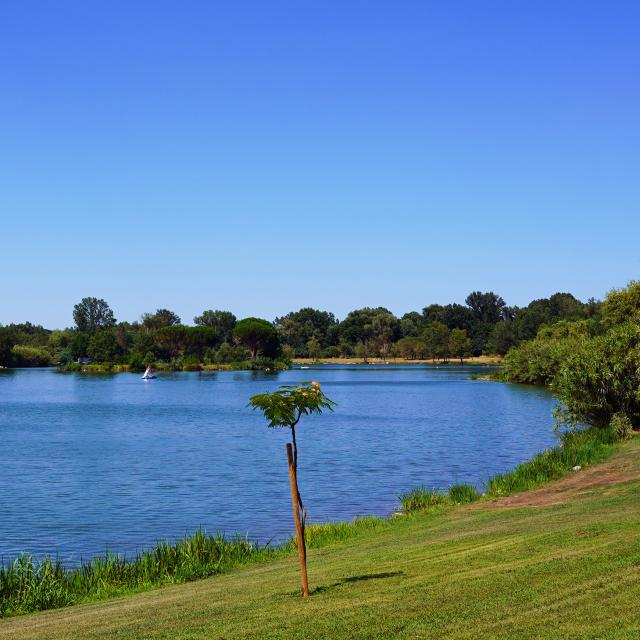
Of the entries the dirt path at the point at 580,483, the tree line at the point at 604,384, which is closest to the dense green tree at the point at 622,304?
the tree line at the point at 604,384

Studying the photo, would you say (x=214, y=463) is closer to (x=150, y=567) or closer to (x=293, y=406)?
(x=150, y=567)

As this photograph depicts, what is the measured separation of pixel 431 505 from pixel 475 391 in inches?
3929

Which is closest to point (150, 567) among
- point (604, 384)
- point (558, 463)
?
point (558, 463)

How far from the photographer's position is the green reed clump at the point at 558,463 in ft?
110

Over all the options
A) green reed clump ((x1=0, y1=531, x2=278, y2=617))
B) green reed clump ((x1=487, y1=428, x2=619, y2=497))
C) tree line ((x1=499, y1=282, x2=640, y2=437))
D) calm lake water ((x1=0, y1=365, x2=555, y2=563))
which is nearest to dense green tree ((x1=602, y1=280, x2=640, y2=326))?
calm lake water ((x1=0, y1=365, x2=555, y2=563))

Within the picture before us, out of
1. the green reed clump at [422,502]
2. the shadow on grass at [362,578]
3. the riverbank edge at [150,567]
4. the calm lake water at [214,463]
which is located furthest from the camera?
the calm lake water at [214,463]

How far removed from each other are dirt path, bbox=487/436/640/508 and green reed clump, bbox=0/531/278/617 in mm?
9307

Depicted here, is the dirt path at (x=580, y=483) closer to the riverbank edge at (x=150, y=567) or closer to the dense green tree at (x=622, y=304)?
the riverbank edge at (x=150, y=567)

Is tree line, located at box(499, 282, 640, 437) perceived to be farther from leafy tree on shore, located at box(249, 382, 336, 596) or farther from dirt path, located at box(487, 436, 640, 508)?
leafy tree on shore, located at box(249, 382, 336, 596)

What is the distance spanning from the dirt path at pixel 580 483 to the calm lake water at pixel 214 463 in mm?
7042

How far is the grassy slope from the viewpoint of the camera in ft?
40.2

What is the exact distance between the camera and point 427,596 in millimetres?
14086

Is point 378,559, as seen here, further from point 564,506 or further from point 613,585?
point 564,506

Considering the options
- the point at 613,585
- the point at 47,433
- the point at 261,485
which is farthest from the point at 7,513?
the point at 47,433
